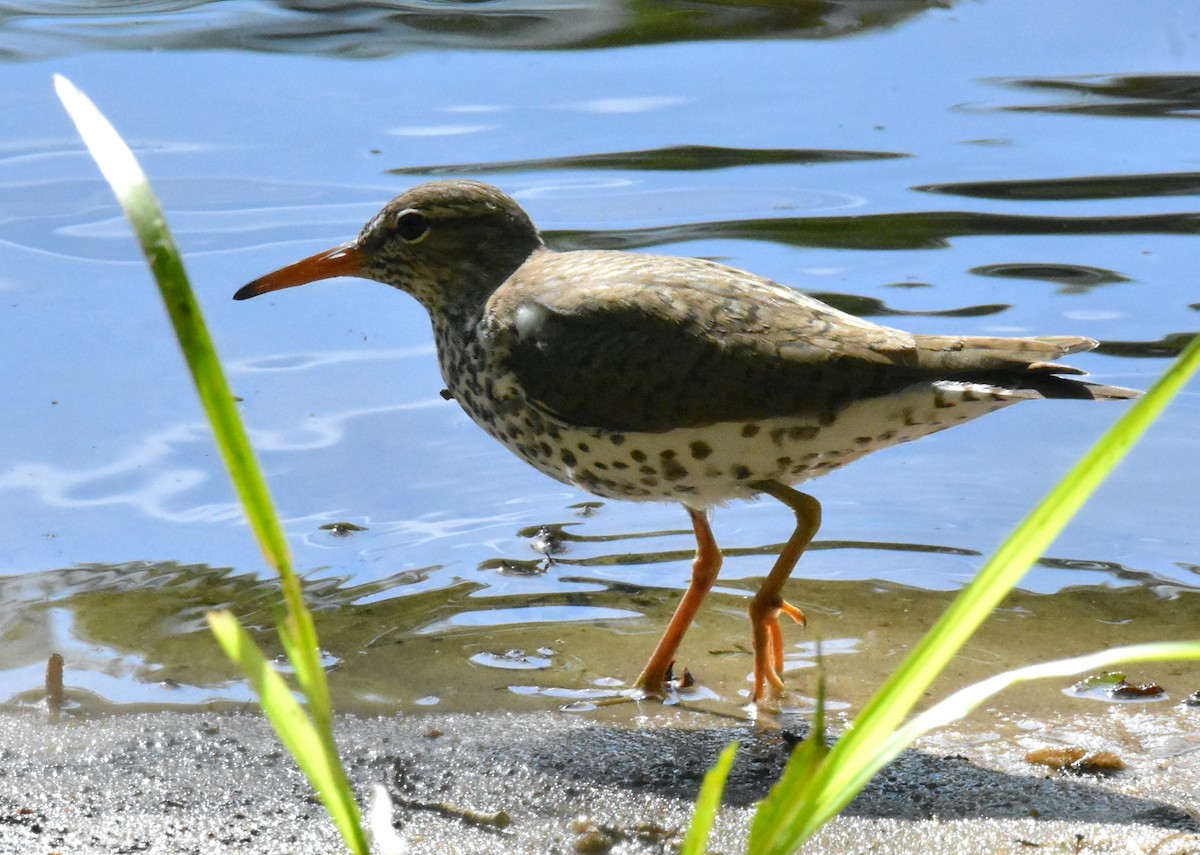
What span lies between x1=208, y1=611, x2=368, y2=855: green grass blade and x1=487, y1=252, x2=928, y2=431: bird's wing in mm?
2672

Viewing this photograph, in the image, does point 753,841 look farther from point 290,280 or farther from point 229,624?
point 290,280

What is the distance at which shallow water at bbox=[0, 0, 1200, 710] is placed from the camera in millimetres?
5668

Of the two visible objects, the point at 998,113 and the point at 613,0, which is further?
the point at 613,0

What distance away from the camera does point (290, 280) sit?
577cm

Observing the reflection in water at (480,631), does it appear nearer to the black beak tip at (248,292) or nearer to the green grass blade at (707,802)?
the black beak tip at (248,292)

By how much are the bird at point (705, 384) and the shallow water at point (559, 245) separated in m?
0.71

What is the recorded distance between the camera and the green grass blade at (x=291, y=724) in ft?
6.80

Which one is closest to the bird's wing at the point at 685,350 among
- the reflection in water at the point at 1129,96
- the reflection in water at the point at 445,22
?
the reflection in water at the point at 1129,96

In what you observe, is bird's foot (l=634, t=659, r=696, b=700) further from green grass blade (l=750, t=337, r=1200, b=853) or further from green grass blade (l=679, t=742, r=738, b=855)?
green grass blade (l=750, t=337, r=1200, b=853)

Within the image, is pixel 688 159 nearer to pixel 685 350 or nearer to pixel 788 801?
pixel 685 350

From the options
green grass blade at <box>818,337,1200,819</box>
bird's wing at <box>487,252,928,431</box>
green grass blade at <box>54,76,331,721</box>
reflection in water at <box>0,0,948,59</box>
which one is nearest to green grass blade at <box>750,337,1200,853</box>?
green grass blade at <box>818,337,1200,819</box>

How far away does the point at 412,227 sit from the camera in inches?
219

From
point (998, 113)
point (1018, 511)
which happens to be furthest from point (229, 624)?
point (998, 113)

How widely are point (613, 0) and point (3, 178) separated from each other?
511 cm
